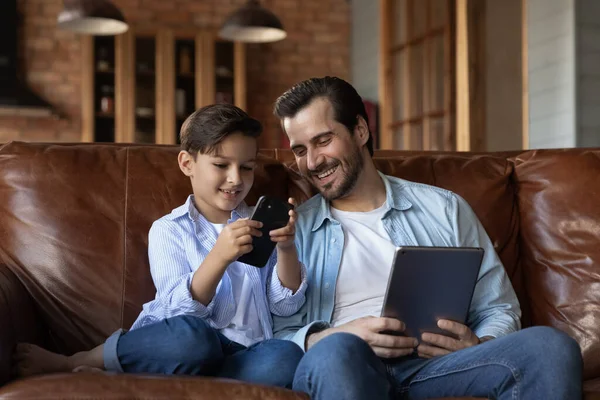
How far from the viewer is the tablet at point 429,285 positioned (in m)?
1.60

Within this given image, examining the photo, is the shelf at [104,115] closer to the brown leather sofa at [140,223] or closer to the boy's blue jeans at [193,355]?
the brown leather sofa at [140,223]

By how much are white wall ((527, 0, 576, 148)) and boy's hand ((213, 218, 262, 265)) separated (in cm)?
241

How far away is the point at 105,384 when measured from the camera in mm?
1563

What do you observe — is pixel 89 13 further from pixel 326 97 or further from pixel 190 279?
pixel 190 279

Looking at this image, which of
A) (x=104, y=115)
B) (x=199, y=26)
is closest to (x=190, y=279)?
(x=104, y=115)

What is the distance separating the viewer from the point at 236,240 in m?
1.74

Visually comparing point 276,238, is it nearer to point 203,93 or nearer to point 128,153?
point 128,153

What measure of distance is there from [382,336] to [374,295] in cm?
30

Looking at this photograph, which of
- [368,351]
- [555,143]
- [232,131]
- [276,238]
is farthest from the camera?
[555,143]

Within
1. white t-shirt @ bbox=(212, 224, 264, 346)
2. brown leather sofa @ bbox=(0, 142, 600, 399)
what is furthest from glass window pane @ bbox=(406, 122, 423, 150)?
white t-shirt @ bbox=(212, 224, 264, 346)

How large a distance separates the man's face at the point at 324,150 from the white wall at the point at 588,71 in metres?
1.99

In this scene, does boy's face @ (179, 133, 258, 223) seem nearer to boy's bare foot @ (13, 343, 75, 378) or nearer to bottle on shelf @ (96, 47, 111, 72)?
boy's bare foot @ (13, 343, 75, 378)

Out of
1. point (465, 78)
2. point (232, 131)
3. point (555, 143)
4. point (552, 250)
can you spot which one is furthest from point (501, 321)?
point (465, 78)

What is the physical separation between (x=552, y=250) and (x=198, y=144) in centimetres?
103
